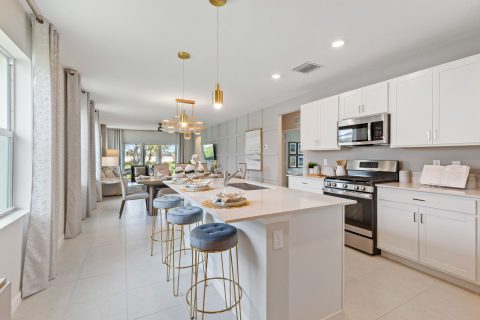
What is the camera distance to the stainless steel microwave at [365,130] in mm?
3115

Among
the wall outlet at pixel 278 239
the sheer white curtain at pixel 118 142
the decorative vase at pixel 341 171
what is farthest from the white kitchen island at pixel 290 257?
the sheer white curtain at pixel 118 142

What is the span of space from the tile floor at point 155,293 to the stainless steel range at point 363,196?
0.21 m

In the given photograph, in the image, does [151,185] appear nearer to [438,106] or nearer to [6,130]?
[6,130]

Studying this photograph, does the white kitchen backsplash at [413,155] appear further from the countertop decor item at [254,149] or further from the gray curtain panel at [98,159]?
the gray curtain panel at [98,159]

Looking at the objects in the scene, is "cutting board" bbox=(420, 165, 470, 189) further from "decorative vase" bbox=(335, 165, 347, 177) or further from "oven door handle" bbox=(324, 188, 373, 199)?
"decorative vase" bbox=(335, 165, 347, 177)

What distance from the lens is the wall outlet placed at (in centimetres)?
156

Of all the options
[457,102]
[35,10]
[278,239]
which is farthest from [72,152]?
[457,102]

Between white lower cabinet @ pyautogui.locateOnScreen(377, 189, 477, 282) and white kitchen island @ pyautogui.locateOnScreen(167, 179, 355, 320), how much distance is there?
4.40 feet

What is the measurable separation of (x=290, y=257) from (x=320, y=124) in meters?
3.02

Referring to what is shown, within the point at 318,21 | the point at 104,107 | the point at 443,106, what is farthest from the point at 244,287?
the point at 104,107

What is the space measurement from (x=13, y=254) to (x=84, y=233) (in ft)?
6.98

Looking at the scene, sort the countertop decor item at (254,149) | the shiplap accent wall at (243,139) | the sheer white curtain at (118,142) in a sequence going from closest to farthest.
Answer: the shiplap accent wall at (243,139)
the countertop decor item at (254,149)
the sheer white curtain at (118,142)

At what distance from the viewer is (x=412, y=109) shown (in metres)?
2.83

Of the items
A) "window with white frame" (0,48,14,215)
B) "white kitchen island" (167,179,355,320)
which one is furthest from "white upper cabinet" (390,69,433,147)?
"window with white frame" (0,48,14,215)
